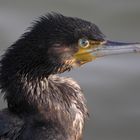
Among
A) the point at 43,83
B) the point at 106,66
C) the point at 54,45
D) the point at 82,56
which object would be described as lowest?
the point at 106,66

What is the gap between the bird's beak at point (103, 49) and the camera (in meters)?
7.30

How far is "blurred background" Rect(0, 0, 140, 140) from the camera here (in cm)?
866

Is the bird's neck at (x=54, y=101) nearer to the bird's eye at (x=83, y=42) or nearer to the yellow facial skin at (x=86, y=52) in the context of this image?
the yellow facial skin at (x=86, y=52)

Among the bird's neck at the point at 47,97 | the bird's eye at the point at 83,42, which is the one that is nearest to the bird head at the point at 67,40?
the bird's eye at the point at 83,42

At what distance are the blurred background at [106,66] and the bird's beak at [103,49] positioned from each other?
142 cm

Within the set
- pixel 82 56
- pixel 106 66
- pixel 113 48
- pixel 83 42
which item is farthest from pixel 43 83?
pixel 106 66

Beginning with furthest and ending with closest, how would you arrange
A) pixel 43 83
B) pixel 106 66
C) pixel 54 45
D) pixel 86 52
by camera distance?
pixel 106 66 → pixel 43 83 → pixel 86 52 → pixel 54 45

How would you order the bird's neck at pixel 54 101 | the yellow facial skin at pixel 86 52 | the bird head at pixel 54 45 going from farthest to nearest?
the bird's neck at pixel 54 101
the yellow facial skin at pixel 86 52
the bird head at pixel 54 45

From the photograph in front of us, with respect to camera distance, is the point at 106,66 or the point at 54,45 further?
the point at 106,66

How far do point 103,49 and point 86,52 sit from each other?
0.15 metres

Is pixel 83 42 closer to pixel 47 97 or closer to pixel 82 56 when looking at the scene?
pixel 82 56

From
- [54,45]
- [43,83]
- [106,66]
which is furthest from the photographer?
[106,66]

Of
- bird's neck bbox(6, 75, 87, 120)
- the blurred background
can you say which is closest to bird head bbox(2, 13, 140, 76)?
bird's neck bbox(6, 75, 87, 120)

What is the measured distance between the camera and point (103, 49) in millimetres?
7375
